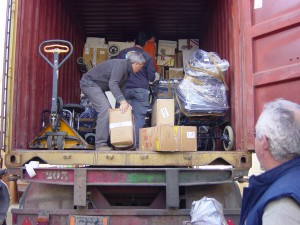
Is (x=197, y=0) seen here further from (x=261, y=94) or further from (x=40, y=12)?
(x=261, y=94)

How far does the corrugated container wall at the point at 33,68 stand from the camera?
4.08 metres

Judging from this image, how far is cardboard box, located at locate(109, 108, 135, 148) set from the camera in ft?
13.1

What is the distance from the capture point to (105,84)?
484cm

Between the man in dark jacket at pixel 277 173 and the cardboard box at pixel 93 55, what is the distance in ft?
17.9

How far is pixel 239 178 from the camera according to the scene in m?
3.77

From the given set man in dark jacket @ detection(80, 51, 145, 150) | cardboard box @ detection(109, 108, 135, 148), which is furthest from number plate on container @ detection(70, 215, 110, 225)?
man in dark jacket @ detection(80, 51, 145, 150)

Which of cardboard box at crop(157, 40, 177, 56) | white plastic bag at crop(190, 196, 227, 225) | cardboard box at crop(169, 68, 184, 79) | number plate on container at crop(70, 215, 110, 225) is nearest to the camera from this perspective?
white plastic bag at crop(190, 196, 227, 225)

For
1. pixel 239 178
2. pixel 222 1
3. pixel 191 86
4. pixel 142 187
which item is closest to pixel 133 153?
pixel 142 187

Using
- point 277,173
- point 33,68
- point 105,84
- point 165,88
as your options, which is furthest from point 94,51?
point 277,173

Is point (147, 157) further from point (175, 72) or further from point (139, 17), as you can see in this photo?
point (139, 17)

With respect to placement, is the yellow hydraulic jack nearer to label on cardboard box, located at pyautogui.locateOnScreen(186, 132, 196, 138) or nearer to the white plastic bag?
label on cardboard box, located at pyautogui.locateOnScreen(186, 132, 196, 138)

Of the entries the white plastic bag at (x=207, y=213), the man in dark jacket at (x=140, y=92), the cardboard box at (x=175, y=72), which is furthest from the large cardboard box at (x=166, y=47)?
the white plastic bag at (x=207, y=213)

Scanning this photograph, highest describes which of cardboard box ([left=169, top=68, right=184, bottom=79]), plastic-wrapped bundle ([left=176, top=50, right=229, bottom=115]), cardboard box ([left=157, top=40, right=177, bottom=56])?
cardboard box ([left=157, top=40, right=177, bottom=56])

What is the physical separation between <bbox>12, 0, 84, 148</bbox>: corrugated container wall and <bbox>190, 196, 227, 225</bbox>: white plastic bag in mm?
1812
